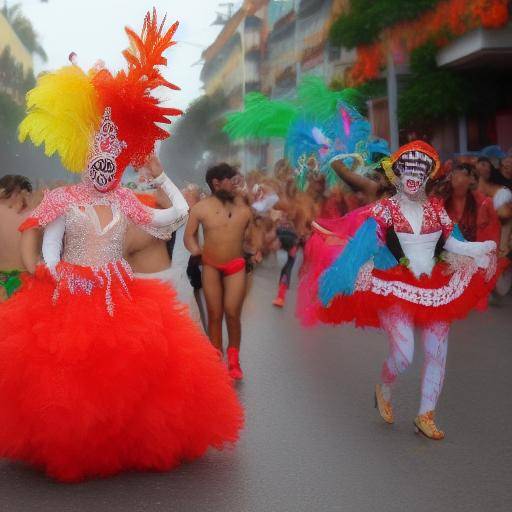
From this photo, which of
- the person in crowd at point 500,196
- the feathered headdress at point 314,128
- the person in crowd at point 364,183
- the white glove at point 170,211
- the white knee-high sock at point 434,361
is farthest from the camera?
the person in crowd at point 500,196

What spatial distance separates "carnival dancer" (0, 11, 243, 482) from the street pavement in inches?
8.5

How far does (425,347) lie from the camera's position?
7.05m

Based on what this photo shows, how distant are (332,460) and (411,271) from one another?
1411 mm

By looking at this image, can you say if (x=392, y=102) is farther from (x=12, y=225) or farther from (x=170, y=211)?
(x=170, y=211)

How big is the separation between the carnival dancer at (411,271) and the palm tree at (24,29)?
51.8 meters

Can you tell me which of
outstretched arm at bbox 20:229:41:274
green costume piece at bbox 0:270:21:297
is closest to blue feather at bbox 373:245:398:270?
outstretched arm at bbox 20:229:41:274

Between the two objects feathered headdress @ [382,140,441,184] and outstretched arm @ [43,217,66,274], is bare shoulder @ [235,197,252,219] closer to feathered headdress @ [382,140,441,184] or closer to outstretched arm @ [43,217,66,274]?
feathered headdress @ [382,140,441,184]

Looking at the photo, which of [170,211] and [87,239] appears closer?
[87,239]

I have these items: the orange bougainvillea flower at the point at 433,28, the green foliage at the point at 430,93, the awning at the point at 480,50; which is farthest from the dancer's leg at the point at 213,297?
the green foliage at the point at 430,93

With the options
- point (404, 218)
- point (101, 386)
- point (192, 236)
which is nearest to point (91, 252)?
point (101, 386)

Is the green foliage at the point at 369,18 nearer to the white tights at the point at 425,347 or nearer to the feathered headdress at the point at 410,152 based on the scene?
the feathered headdress at the point at 410,152

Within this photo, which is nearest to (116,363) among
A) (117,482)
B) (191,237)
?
(117,482)

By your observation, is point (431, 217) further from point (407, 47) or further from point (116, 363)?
point (407, 47)

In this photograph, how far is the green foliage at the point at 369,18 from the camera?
2914cm
